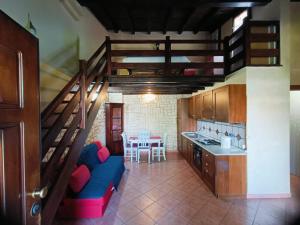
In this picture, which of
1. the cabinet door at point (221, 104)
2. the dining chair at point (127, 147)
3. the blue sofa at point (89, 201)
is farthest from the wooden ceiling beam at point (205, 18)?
the blue sofa at point (89, 201)

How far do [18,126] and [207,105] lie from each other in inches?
152

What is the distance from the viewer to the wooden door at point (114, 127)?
6.43 m

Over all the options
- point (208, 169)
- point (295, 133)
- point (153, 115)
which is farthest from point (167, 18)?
point (295, 133)

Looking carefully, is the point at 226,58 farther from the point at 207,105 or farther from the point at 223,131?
the point at 223,131

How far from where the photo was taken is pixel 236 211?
9.29ft

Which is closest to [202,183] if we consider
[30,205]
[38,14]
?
[30,205]

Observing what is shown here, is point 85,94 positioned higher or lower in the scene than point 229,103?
higher

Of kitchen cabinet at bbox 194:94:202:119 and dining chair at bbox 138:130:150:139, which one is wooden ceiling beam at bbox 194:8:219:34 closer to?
kitchen cabinet at bbox 194:94:202:119

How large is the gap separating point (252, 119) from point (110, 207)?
9.43ft

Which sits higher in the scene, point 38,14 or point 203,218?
point 38,14

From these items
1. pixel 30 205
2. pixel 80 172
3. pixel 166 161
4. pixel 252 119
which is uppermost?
pixel 252 119

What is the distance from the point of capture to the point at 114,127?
6.61 meters

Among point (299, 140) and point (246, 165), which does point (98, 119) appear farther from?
point (299, 140)

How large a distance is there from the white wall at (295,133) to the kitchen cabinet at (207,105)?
6.92ft
